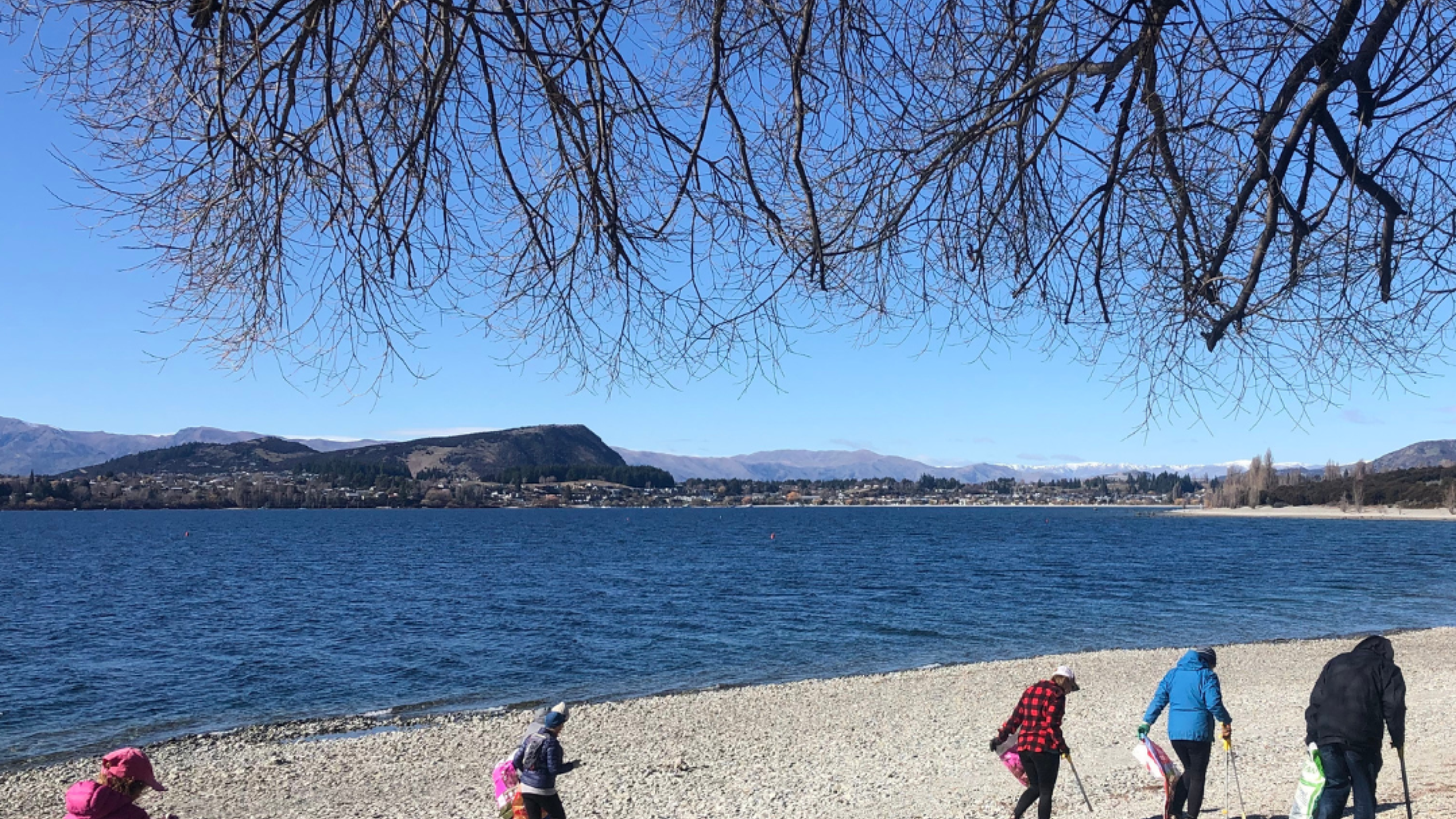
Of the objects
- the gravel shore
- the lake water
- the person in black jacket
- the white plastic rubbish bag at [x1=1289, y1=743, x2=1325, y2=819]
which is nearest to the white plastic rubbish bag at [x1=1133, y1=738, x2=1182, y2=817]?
the white plastic rubbish bag at [x1=1289, y1=743, x2=1325, y2=819]

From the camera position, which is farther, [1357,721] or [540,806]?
[540,806]

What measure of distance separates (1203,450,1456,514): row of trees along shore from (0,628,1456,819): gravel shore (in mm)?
164888

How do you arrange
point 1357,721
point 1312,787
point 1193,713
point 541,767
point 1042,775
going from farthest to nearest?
point 1042,775 → point 1193,713 → point 541,767 → point 1312,787 → point 1357,721

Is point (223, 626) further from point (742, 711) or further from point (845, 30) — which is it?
point (845, 30)

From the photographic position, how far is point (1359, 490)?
6550 inches

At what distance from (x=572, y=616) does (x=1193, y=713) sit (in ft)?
103

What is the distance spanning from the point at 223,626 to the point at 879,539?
247 feet

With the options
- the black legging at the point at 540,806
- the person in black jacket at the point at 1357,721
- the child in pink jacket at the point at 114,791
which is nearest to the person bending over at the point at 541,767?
the black legging at the point at 540,806

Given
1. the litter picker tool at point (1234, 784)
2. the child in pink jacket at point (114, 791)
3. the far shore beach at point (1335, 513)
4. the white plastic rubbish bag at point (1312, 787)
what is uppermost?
the far shore beach at point (1335, 513)

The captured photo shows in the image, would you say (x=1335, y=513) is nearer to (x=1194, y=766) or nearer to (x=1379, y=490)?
(x=1379, y=490)

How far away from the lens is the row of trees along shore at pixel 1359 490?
15988 centimetres

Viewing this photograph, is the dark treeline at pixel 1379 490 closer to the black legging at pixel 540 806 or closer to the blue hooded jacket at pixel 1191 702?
the blue hooded jacket at pixel 1191 702

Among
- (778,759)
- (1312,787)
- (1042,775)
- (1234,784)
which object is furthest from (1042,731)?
(778,759)

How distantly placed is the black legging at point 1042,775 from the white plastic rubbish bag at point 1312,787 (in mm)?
1710
